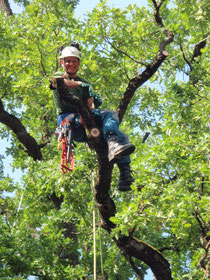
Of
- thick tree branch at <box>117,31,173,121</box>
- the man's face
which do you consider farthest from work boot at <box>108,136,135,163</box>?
thick tree branch at <box>117,31,173,121</box>

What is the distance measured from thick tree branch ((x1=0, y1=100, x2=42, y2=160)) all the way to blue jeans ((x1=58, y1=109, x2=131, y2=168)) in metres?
4.03

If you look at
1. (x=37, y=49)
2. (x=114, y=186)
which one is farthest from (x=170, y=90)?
(x=37, y=49)

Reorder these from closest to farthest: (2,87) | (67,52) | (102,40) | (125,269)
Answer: (67,52) → (102,40) → (125,269) → (2,87)

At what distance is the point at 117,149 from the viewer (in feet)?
13.7

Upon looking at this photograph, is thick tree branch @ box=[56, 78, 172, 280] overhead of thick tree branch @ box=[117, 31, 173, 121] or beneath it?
beneath

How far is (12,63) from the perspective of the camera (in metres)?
7.66

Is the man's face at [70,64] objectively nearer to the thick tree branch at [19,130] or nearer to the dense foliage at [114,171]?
the dense foliage at [114,171]

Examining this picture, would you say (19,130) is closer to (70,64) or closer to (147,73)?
(147,73)

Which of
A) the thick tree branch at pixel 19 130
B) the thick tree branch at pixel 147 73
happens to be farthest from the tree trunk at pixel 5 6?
the thick tree branch at pixel 147 73

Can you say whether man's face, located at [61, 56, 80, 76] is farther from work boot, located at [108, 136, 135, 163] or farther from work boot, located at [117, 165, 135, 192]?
work boot, located at [117, 165, 135, 192]

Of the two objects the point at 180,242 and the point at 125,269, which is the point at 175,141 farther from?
the point at 125,269

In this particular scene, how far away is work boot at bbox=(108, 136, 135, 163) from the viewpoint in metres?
4.15

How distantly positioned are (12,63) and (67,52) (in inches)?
118

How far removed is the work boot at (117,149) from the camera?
4.15 meters
